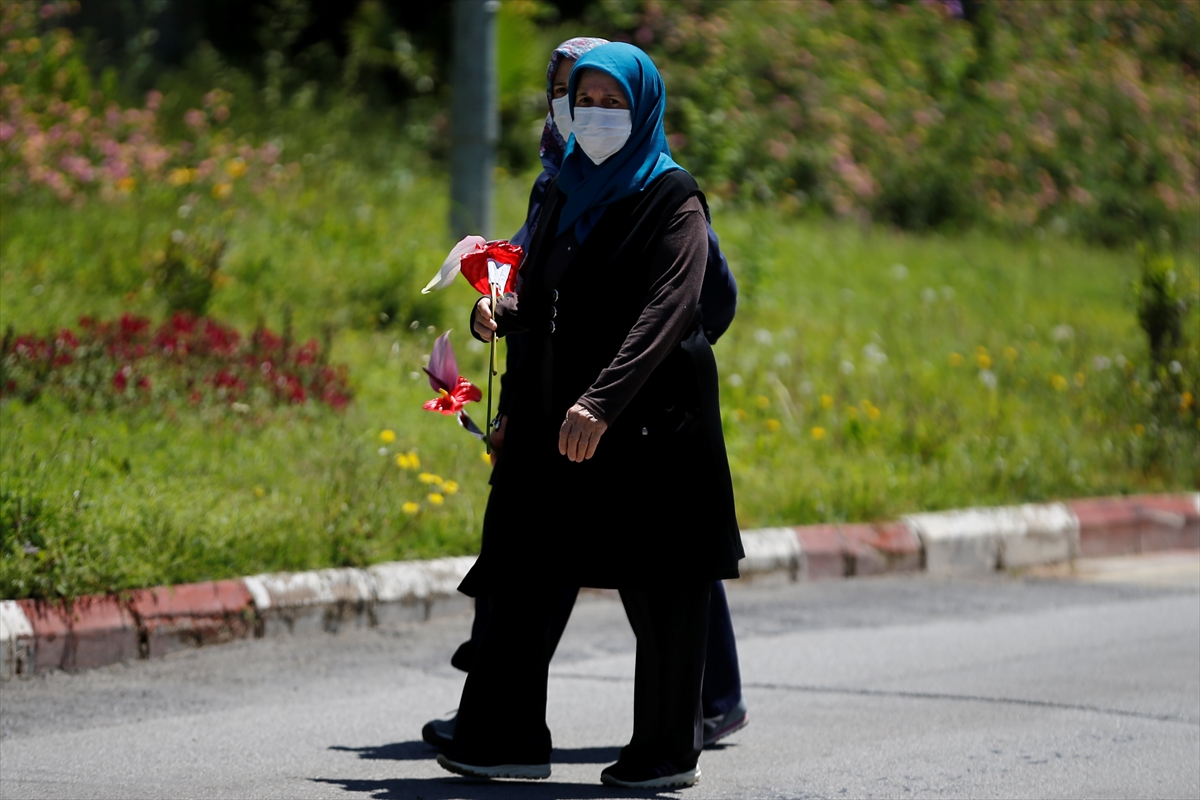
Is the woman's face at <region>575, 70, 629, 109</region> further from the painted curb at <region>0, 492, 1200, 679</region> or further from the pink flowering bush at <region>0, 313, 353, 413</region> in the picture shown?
the pink flowering bush at <region>0, 313, 353, 413</region>

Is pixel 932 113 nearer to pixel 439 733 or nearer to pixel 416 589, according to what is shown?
pixel 416 589

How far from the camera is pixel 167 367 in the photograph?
21.4 feet

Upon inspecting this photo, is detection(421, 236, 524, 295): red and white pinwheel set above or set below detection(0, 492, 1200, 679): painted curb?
above

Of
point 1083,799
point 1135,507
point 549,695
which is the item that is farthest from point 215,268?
point 1083,799

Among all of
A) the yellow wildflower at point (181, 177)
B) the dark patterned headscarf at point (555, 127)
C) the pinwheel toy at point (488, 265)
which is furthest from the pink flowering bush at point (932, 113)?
the pinwheel toy at point (488, 265)

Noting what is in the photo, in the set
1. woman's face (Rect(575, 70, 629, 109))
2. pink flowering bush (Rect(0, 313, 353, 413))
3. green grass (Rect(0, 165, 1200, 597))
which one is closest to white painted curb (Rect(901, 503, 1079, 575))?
green grass (Rect(0, 165, 1200, 597))

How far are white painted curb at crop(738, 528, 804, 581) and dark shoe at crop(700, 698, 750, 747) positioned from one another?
192 centimetres

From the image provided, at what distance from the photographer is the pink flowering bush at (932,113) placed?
13.0 metres

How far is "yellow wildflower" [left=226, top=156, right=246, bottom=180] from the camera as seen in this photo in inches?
349

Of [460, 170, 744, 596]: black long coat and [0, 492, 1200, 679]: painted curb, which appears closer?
[460, 170, 744, 596]: black long coat

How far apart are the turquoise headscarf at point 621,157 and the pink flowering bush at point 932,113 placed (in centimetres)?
780

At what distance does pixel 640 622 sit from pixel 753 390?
436cm

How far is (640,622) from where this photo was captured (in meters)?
3.59

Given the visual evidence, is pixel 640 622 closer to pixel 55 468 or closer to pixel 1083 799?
pixel 1083 799
